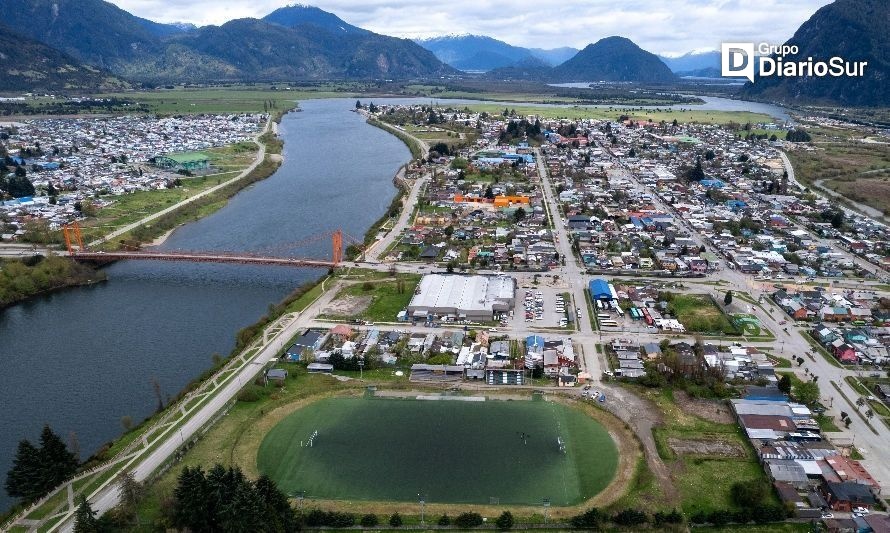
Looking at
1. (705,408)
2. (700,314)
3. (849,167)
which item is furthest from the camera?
(849,167)

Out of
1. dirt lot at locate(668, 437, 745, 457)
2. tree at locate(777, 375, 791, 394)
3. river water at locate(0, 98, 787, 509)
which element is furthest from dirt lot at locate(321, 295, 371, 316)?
tree at locate(777, 375, 791, 394)

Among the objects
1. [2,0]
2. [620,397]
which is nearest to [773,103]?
[620,397]

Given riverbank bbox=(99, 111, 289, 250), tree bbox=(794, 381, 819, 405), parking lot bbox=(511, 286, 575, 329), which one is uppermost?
Result: riverbank bbox=(99, 111, 289, 250)

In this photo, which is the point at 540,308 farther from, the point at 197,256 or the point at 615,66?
the point at 615,66

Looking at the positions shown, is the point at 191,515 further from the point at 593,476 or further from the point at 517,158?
the point at 517,158

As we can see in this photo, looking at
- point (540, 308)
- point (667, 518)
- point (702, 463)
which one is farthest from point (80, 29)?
point (667, 518)

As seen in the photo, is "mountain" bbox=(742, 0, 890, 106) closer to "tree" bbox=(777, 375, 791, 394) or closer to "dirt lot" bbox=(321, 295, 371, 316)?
"tree" bbox=(777, 375, 791, 394)
